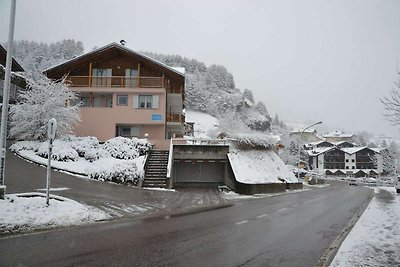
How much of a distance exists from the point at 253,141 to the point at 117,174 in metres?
13.4

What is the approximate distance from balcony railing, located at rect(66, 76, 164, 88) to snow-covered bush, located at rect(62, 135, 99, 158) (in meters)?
9.27

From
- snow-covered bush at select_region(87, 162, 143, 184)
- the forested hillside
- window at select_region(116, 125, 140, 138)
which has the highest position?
the forested hillside

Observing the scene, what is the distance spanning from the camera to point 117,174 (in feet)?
69.4

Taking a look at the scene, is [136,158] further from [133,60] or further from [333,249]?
[333,249]

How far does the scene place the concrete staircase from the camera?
2262cm

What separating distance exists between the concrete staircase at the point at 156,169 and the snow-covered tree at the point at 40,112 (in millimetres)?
7452

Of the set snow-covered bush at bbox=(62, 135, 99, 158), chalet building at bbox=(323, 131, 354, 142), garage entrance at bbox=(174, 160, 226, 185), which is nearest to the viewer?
snow-covered bush at bbox=(62, 135, 99, 158)

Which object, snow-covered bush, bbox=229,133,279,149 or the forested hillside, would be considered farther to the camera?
the forested hillside

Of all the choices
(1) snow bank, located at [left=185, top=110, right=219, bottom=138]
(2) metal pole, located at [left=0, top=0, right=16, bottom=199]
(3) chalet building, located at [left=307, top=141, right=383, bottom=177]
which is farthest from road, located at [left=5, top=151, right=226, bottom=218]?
(3) chalet building, located at [left=307, top=141, right=383, bottom=177]

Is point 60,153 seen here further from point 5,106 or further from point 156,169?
point 5,106

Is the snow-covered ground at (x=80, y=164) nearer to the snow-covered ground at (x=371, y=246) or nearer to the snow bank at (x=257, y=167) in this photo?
the snow bank at (x=257, y=167)

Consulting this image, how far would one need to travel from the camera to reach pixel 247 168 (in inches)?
1073

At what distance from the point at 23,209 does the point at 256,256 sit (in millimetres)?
7240

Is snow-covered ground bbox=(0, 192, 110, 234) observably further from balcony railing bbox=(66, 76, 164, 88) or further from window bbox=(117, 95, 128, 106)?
balcony railing bbox=(66, 76, 164, 88)
